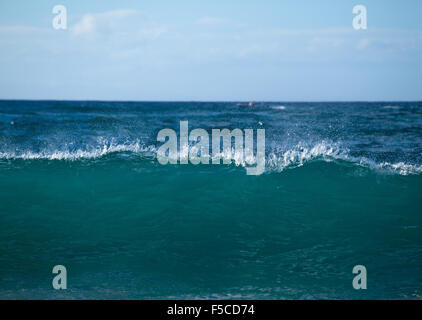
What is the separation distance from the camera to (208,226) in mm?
7957

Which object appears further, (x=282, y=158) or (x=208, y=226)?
(x=282, y=158)

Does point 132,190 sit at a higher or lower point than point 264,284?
higher

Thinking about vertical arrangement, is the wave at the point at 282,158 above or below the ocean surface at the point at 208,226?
above

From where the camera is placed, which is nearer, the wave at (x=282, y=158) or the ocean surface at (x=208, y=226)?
the ocean surface at (x=208, y=226)

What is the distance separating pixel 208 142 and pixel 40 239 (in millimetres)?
8966

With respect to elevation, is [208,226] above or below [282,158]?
below

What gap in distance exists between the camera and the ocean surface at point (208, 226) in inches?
228

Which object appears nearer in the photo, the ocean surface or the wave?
the ocean surface

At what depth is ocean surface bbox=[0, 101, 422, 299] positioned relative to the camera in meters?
5.79
